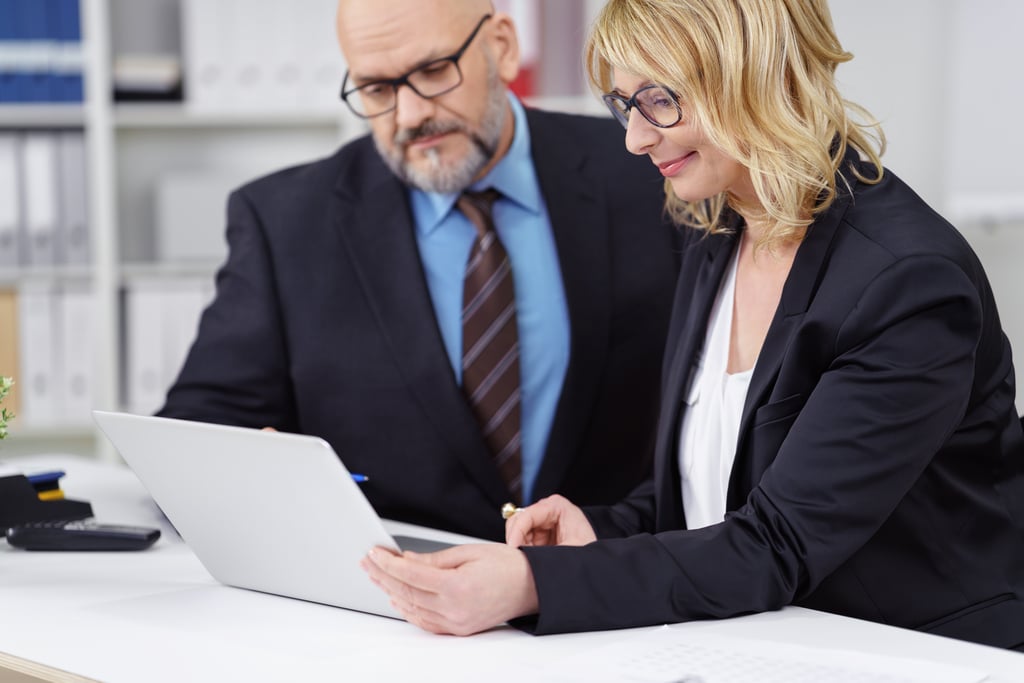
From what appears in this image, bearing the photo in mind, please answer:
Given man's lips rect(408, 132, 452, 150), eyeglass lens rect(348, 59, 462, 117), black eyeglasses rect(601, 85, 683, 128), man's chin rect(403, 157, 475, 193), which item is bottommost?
man's chin rect(403, 157, 475, 193)

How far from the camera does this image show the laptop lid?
1124 mm

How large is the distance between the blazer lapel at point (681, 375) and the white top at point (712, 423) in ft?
0.04

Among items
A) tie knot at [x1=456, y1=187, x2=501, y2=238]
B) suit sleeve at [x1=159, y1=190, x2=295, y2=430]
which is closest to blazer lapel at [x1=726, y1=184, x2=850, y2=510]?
tie knot at [x1=456, y1=187, x2=501, y2=238]

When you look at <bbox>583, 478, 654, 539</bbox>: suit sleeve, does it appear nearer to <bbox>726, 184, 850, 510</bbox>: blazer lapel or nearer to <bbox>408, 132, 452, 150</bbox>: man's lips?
<bbox>726, 184, 850, 510</bbox>: blazer lapel

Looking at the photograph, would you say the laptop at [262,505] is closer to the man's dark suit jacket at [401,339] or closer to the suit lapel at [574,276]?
the man's dark suit jacket at [401,339]

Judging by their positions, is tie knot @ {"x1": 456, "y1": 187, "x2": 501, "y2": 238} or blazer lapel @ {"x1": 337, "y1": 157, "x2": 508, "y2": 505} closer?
blazer lapel @ {"x1": 337, "y1": 157, "x2": 508, "y2": 505}

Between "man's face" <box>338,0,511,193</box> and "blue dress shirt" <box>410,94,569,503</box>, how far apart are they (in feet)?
0.24

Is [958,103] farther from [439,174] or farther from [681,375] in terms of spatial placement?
[681,375]

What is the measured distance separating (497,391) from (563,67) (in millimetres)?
1653

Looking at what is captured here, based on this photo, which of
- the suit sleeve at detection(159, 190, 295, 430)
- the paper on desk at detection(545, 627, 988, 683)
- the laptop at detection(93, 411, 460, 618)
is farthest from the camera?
the suit sleeve at detection(159, 190, 295, 430)

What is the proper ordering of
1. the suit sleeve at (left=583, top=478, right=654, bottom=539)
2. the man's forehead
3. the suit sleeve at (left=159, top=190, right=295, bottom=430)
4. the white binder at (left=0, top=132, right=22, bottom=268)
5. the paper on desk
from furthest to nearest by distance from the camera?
the white binder at (left=0, top=132, right=22, bottom=268), the suit sleeve at (left=159, top=190, right=295, bottom=430), the man's forehead, the suit sleeve at (left=583, top=478, right=654, bottom=539), the paper on desk

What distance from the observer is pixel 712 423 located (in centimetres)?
148

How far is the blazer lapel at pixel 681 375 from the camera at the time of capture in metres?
1.53

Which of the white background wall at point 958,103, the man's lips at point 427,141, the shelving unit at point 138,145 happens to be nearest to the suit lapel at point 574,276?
the man's lips at point 427,141
